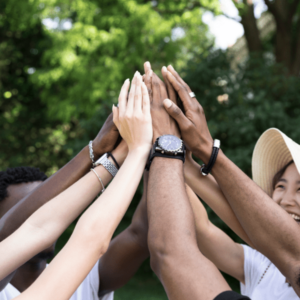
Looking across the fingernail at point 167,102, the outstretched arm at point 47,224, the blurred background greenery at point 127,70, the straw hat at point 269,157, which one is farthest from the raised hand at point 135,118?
the blurred background greenery at point 127,70

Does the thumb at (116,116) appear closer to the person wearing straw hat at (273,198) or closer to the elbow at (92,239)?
the person wearing straw hat at (273,198)

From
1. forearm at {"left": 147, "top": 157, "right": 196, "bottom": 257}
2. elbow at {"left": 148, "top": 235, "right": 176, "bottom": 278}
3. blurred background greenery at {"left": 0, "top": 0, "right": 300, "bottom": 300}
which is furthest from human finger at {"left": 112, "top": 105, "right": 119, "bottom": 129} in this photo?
blurred background greenery at {"left": 0, "top": 0, "right": 300, "bottom": 300}

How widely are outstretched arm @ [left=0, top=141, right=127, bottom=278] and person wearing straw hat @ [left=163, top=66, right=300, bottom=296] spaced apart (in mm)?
569

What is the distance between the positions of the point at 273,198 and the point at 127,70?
7481 millimetres

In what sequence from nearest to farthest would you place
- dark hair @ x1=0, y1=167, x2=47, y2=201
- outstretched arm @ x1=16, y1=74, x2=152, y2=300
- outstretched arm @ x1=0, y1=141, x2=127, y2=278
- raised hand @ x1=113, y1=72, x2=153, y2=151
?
outstretched arm @ x1=16, y1=74, x2=152, y2=300 < outstretched arm @ x1=0, y1=141, x2=127, y2=278 < raised hand @ x1=113, y1=72, x2=153, y2=151 < dark hair @ x1=0, y1=167, x2=47, y2=201

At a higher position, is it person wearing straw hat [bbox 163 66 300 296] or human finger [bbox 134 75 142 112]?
human finger [bbox 134 75 142 112]

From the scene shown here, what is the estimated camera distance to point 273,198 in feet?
7.28

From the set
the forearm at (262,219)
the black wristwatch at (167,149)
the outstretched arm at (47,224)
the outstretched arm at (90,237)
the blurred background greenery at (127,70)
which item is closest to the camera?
the outstretched arm at (90,237)

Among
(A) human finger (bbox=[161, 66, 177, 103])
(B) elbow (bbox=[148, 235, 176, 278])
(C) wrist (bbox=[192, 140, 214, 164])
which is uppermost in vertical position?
(A) human finger (bbox=[161, 66, 177, 103])

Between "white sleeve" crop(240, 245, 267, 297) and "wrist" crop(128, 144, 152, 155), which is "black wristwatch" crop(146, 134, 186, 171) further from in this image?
"white sleeve" crop(240, 245, 267, 297)

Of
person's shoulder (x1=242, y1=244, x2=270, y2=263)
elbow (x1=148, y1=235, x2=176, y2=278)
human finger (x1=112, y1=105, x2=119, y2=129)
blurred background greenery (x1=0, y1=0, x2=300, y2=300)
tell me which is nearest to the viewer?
elbow (x1=148, y1=235, x2=176, y2=278)

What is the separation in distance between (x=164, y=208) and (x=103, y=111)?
512cm

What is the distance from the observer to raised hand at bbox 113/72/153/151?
1.87m

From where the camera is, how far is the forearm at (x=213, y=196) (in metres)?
1.95
